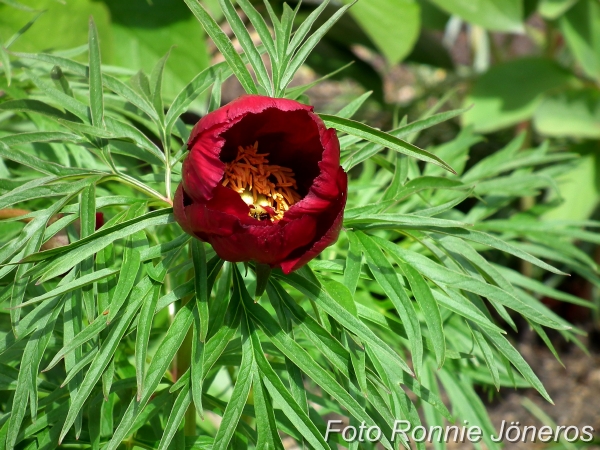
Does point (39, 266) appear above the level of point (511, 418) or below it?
above

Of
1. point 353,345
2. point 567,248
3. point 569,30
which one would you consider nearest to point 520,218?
point 567,248

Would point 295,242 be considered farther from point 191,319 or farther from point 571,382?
point 571,382

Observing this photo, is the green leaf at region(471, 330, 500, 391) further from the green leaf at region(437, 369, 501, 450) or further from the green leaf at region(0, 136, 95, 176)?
the green leaf at region(0, 136, 95, 176)

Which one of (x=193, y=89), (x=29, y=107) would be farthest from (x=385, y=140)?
(x=29, y=107)

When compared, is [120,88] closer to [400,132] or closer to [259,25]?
[259,25]

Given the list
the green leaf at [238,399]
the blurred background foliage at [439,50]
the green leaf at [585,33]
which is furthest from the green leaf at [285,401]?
the green leaf at [585,33]

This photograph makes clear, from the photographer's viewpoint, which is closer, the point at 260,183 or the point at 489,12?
the point at 260,183

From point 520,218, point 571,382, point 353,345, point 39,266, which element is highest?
point 39,266

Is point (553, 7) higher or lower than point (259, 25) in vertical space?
lower
